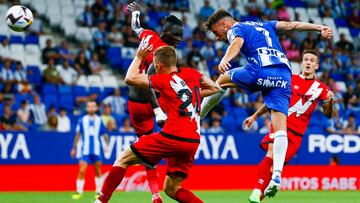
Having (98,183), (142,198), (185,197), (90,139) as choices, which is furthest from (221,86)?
(90,139)

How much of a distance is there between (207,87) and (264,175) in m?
2.11

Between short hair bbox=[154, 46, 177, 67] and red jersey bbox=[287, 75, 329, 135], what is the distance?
135 inches

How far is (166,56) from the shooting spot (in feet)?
31.1

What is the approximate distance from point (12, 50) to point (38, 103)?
96.1 inches

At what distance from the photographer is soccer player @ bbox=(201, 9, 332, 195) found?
35.3ft

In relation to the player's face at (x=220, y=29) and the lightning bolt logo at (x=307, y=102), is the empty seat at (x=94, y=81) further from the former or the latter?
the player's face at (x=220, y=29)

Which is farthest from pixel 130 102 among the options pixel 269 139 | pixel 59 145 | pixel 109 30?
pixel 109 30

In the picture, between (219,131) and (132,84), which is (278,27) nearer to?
(132,84)

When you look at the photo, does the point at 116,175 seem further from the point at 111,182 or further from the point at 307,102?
the point at 307,102

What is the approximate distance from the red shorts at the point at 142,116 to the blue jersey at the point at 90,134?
211 inches

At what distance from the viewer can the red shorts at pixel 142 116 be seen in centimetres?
1192

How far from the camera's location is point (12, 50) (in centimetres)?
2167

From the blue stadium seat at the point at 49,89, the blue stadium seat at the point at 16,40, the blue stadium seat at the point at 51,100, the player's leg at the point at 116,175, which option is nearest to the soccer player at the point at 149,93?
the player's leg at the point at 116,175

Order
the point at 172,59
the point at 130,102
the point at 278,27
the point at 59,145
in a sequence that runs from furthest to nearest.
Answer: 1. the point at 59,145
2. the point at 130,102
3. the point at 278,27
4. the point at 172,59
